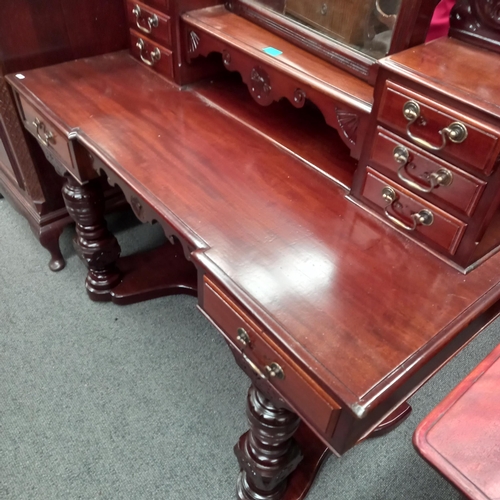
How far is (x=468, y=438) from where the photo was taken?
0.57 metres

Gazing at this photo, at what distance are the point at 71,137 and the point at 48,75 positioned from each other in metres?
0.32

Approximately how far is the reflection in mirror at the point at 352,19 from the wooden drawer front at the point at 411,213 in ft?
0.77

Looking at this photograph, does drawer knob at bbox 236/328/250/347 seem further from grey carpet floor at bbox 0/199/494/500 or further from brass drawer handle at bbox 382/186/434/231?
grey carpet floor at bbox 0/199/494/500

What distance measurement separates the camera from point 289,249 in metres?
0.81

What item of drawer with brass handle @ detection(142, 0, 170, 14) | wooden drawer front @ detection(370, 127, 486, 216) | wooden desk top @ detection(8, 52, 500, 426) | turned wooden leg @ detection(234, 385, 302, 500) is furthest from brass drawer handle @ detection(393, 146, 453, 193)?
drawer with brass handle @ detection(142, 0, 170, 14)

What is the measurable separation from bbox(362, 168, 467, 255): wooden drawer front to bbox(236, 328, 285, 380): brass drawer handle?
0.34m

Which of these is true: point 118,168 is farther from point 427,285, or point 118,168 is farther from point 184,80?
point 427,285

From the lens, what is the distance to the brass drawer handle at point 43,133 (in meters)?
1.17

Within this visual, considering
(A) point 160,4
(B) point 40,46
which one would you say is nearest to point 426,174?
(A) point 160,4

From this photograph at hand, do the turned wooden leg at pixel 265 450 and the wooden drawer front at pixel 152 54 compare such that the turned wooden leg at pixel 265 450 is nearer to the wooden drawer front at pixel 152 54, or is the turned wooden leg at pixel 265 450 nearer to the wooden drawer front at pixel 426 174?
the wooden drawer front at pixel 426 174

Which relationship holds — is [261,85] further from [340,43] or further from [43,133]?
[43,133]

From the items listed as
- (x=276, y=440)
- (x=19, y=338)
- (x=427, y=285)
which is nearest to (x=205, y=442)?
(x=276, y=440)

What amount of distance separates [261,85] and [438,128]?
440 mm

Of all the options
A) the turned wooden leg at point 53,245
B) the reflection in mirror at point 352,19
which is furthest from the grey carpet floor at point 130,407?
the reflection in mirror at point 352,19
